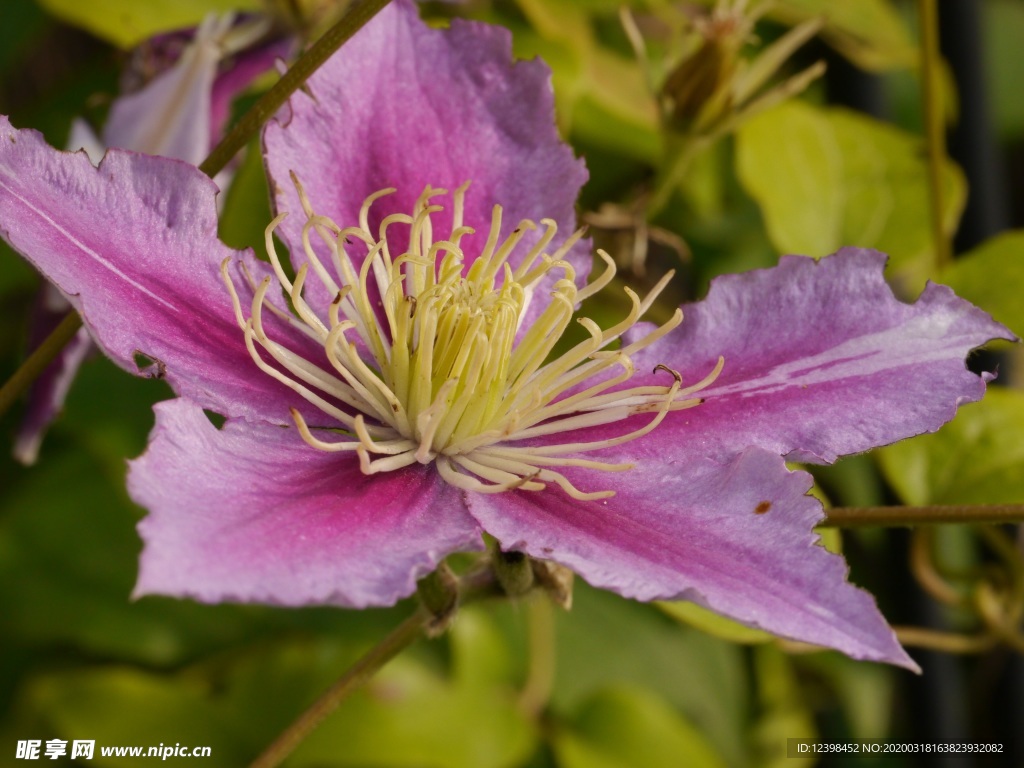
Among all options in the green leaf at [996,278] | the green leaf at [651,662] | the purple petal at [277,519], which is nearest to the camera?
the purple petal at [277,519]

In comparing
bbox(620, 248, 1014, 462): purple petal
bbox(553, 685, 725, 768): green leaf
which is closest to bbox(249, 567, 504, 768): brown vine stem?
bbox(620, 248, 1014, 462): purple petal

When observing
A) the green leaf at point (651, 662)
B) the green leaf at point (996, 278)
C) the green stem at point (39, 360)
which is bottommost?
the green leaf at point (651, 662)

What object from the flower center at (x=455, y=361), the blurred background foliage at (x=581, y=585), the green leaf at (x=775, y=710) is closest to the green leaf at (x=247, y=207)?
the blurred background foliage at (x=581, y=585)

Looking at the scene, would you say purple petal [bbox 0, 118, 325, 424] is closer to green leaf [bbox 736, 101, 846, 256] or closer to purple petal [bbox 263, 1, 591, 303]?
purple petal [bbox 263, 1, 591, 303]

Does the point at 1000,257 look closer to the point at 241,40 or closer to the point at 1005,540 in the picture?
the point at 1005,540

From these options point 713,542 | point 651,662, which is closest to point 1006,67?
point 651,662

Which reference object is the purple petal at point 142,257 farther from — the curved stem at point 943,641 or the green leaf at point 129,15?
the curved stem at point 943,641

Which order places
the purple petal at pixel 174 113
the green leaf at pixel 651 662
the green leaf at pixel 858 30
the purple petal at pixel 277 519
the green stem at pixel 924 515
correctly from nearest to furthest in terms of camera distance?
the purple petal at pixel 277 519 < the green stem at pixel 924 515 < the purple petal at pixel 174 113 < the green leaf at pixel 858 30 < the green leaf at pixel 651 662

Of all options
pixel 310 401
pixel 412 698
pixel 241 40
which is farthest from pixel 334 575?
pixel 412 698

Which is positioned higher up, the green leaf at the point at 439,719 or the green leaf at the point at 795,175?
the green leaf at the point at 795,175
